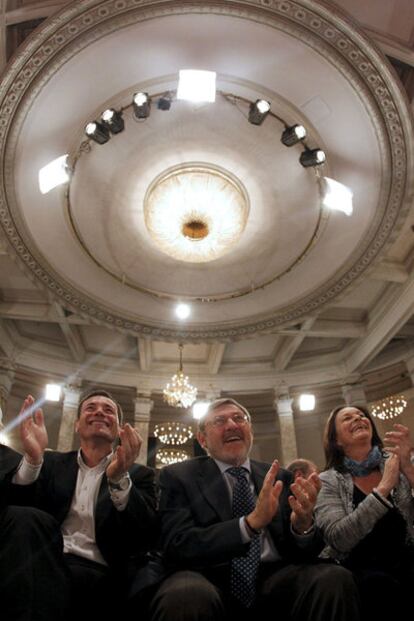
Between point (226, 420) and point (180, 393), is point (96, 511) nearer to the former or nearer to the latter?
point (226, 420)

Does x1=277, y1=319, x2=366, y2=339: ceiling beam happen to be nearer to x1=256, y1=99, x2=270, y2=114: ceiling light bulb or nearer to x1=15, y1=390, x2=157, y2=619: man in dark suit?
x1=256, y1=99, x2=270, y2=114: ceiling light bulb

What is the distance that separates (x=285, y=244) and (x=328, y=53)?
9.89 feet

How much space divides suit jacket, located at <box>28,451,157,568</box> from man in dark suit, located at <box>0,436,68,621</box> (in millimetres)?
471

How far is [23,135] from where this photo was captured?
562 cm

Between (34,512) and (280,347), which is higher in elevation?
(280,347)

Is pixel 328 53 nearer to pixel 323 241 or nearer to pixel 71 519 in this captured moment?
pixel 323 241

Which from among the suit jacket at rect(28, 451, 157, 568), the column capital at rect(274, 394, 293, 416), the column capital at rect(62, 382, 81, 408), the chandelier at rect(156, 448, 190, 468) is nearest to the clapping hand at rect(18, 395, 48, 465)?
the suit jacket at rect(28, 451, 157, 568)

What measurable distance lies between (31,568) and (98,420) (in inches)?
44.6

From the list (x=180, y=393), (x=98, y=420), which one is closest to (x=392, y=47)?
(x=98, y=420)

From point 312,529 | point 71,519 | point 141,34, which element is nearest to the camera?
point 312,529

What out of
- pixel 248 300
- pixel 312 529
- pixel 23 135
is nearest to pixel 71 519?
pixel 312 529

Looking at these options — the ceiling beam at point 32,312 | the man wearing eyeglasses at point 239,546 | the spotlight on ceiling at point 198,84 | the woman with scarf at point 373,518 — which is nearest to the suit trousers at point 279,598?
the man wearing eyeglasses at point 239,546

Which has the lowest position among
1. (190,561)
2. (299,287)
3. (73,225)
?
(190,561)

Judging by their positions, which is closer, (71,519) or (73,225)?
(71,519)
